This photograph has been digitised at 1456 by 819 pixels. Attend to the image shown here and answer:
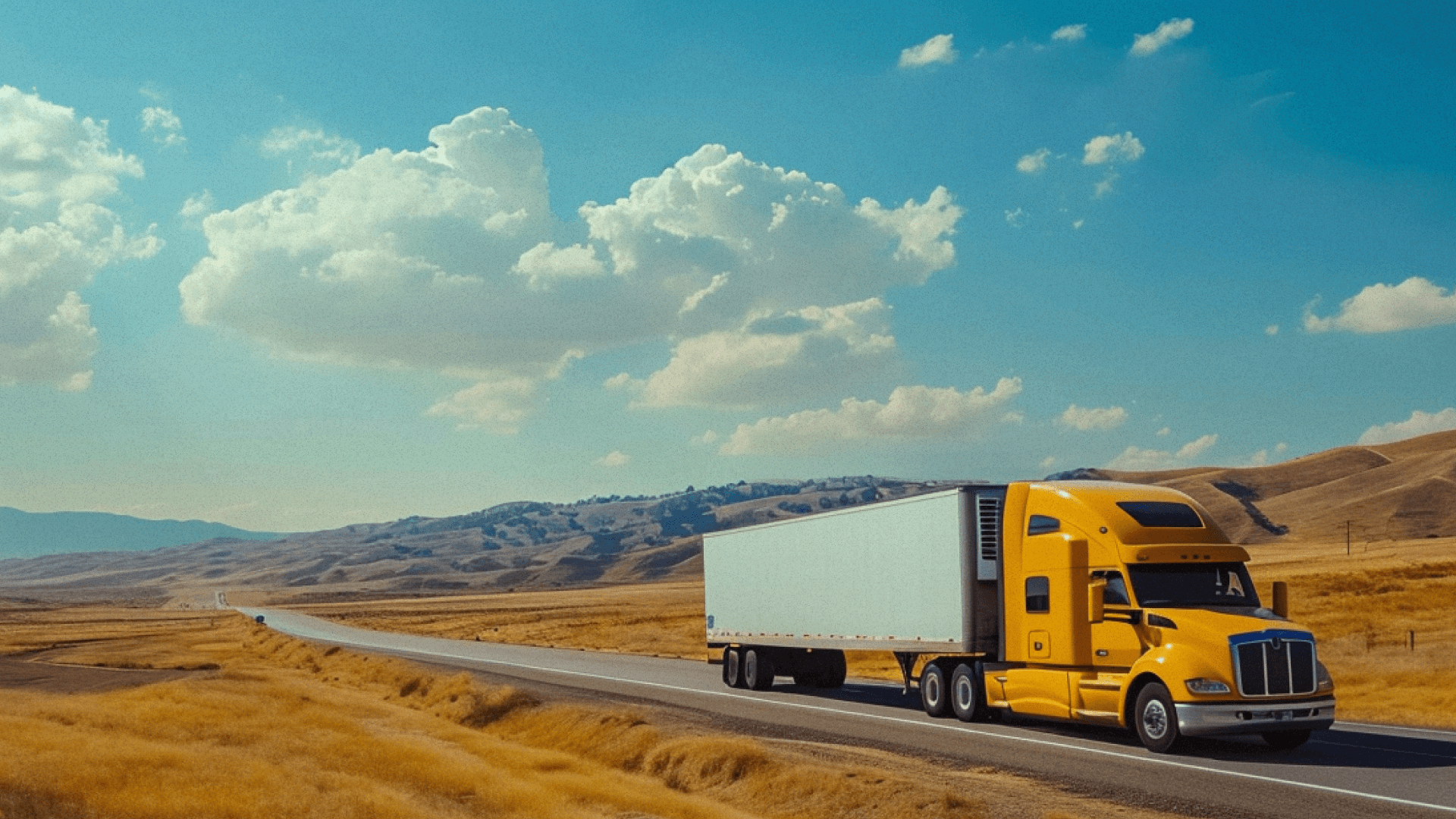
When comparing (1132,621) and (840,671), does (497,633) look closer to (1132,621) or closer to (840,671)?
(840,671)

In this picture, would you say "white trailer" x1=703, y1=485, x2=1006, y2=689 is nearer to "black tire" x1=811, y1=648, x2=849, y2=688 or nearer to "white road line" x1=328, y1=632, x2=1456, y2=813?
"black tire" x1=811, y1=648, x2=849, y2=688

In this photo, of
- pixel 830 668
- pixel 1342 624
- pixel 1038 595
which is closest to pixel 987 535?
pixel 1038 595

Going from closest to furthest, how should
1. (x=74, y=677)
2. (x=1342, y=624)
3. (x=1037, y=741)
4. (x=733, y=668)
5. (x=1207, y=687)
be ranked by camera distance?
(x=1207, y=687) → (x=1037, y=741) → (x=733, y=668) → (x=74, y=677) → (x=1342, y=624)

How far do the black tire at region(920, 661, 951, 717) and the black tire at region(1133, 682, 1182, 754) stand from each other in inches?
195

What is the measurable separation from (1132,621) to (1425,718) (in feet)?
27.9

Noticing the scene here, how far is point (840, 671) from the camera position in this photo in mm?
31500

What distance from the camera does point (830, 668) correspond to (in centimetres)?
3123

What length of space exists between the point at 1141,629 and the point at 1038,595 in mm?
2389

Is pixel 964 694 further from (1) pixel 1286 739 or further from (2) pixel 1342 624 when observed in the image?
(2) pixel 1342 624

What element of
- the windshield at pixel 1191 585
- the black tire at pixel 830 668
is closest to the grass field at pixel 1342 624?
the windshield at pixel 1191 585

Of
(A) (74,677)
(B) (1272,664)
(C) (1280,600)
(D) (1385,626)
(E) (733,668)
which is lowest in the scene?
(A) (74,677)

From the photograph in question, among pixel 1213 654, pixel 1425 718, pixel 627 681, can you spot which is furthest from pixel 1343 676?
pixel 627 681

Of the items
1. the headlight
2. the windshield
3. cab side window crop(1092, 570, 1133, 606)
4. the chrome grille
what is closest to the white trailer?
cab side window crop(1092, 570, 1133, 606)

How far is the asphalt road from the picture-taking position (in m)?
14.8
